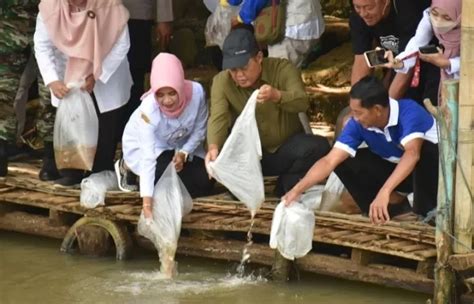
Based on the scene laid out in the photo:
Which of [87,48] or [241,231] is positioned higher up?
[87,48]

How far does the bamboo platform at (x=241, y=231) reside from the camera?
289 inches

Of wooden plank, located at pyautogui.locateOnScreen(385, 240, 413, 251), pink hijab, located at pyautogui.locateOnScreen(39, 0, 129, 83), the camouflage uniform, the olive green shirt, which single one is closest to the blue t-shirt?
wooden plank, located at pyautogui.locateOnScreen(385, 240, 413, 251)

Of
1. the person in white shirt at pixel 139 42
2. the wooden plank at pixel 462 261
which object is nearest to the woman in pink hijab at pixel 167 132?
the person in white shirt at pixel 139 42

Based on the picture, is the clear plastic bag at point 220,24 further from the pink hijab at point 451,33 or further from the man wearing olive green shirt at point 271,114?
the pink hijab at point 451,33

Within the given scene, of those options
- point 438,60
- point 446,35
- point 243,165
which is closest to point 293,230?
point 243,165

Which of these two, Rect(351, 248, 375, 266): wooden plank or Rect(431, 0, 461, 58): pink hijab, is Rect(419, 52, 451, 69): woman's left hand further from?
Rect(351, 248, 375, 266): wooden plank

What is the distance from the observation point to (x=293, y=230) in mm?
7578

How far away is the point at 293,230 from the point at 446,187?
0.96 m

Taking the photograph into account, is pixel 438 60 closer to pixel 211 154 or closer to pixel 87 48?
pixel 211 154

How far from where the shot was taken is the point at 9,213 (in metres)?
9.14

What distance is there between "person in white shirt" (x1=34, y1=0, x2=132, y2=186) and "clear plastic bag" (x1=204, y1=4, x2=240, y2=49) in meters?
0.96

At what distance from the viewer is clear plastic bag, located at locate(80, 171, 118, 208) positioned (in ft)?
27.9

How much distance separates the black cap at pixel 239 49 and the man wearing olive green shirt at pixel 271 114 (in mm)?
→ 20

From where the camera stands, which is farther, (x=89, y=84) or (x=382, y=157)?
(x=89, y=84)
